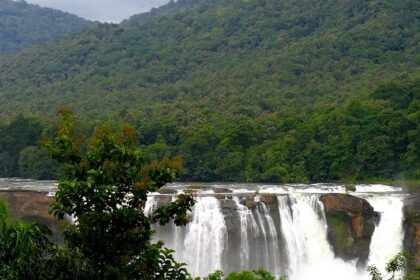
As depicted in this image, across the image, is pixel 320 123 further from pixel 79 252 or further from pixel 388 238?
pixel 79 252

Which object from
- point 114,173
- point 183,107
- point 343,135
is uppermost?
point 183,107

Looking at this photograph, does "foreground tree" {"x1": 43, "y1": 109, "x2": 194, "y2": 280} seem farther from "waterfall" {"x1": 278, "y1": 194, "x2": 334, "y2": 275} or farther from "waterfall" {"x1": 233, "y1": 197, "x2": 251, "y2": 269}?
"waterfall" {"x1": 278, "y1": 194, "x2": 334, "y2": 275}

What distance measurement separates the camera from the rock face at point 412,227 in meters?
40.9

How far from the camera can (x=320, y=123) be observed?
65.8 metres

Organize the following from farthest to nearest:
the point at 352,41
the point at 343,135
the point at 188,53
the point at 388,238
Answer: the point at 188,53 < the point at 352,41 < the point at 343,135 < the point at 388,238

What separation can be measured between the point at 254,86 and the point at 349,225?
53.1 metres

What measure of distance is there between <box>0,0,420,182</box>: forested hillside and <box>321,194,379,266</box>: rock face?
635 inches

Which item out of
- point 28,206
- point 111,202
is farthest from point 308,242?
point 111,202

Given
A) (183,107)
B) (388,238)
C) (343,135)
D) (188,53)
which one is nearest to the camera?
(388,238)

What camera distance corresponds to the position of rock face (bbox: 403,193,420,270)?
40.9 meters

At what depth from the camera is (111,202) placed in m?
12.0

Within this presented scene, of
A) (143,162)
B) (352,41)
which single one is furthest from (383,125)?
(143,162)

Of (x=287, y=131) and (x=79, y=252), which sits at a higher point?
(x=287, y=131)

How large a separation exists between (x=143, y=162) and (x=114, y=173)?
492 mm
